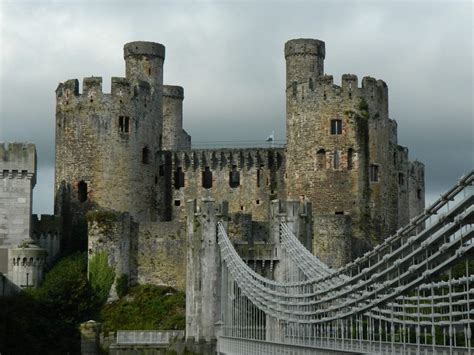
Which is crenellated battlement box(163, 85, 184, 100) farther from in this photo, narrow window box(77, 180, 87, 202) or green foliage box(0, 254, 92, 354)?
green foliage box(0, 254, 92, 354)

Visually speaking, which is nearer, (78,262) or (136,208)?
(78,262)

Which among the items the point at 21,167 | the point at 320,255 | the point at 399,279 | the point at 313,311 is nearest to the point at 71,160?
the point at 21,167

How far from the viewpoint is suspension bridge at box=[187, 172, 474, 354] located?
21812mm

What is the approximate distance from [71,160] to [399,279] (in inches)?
1340

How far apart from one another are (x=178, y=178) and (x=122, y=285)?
31.8 feet

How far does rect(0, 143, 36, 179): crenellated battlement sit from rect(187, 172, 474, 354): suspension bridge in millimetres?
10950

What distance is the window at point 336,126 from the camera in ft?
174

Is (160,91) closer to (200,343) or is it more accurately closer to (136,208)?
(136,208)

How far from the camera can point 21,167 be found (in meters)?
53.2

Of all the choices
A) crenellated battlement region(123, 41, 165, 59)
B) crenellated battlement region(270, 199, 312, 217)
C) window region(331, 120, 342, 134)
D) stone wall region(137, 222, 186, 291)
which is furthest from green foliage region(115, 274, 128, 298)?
crenellated battlement region(123, 41, 165, 59)

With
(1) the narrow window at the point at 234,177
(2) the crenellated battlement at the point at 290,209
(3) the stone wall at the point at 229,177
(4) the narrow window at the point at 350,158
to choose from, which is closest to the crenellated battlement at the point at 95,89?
(3) the stone wall at the point at 229,177

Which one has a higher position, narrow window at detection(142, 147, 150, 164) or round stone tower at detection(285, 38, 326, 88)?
round stone tower at detection(285, 38, 326, 88)

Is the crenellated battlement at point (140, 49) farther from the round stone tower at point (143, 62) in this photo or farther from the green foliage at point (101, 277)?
the green foliage at point (101, 277)

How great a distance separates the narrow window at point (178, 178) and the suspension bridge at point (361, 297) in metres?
12.8
